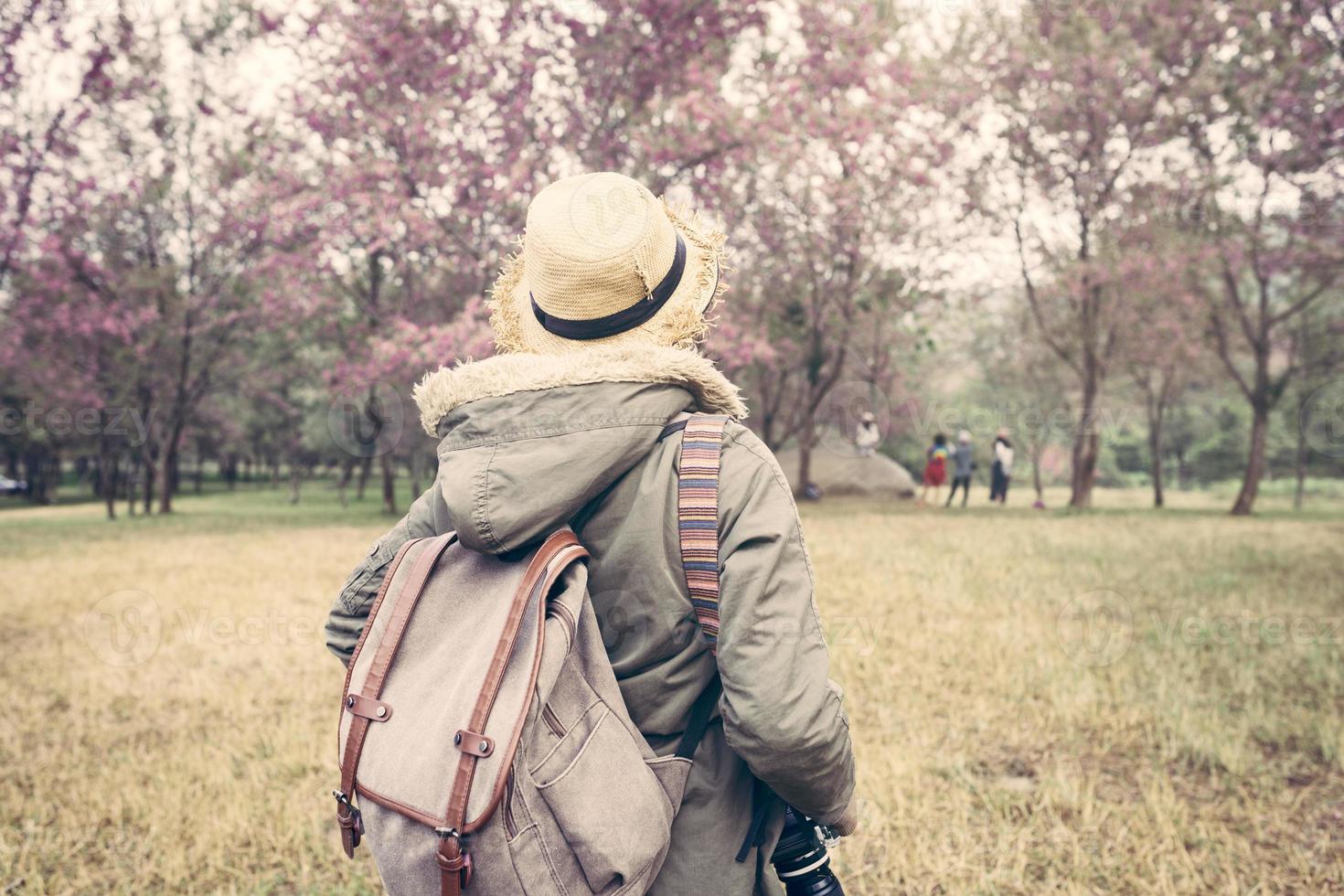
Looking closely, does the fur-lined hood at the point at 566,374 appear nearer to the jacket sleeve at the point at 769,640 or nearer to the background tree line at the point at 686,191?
the jacket sleeve at the point at 769,640

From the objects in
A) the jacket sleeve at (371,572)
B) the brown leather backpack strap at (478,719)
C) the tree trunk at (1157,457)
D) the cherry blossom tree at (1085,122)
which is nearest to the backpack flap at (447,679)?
the brown leather backpack strap at (478,719)

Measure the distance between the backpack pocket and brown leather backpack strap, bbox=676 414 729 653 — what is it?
0.23 m

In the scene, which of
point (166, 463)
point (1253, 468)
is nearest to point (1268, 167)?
point (1253, 468)

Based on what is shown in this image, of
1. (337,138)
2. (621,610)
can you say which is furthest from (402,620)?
(337,138)

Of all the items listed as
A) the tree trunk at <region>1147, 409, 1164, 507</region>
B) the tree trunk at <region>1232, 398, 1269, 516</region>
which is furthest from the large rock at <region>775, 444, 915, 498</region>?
the tree trunk at <region>1232, 398, 1269, 516</region>

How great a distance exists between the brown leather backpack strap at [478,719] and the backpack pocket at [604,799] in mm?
96

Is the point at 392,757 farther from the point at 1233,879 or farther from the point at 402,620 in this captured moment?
the point at 1233,879

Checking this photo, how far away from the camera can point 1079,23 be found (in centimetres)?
1441

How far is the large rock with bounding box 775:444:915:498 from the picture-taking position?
75.6 ft

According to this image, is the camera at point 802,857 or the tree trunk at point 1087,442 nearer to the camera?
the camera at point 802,857

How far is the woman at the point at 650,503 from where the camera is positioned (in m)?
1.24

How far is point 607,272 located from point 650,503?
0.37 m

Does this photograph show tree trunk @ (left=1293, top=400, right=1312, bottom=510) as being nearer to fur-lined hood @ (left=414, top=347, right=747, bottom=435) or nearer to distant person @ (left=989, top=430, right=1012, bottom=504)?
distant person @ (left=989, top=430, right=1012, bottom=504)

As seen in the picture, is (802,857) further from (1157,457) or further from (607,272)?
(1157,457)
